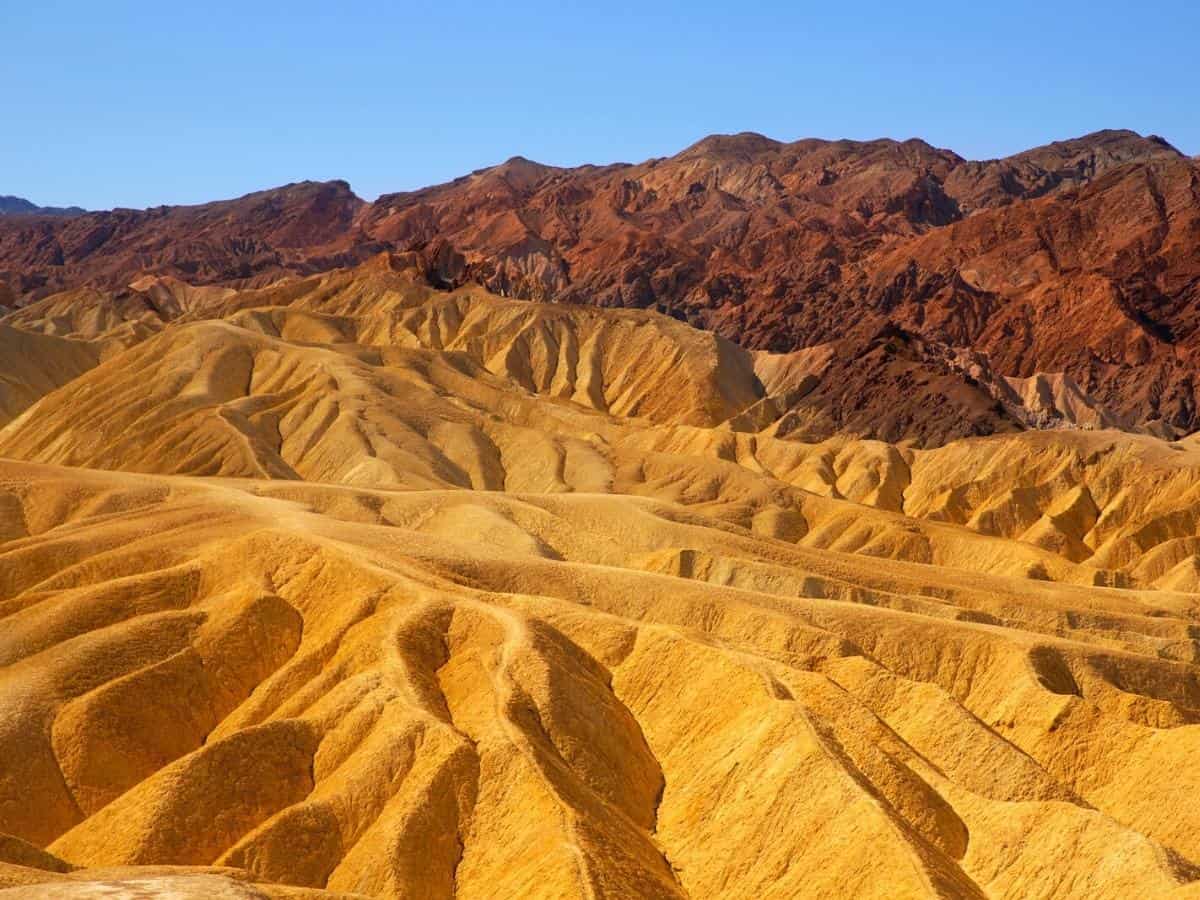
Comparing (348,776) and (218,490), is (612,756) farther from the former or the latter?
(218,490)

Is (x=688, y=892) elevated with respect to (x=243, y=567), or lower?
lower

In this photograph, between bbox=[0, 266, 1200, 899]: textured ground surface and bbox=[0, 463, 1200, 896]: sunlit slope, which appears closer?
bbox=[0, 266, 1200, 899]: textured ground surface

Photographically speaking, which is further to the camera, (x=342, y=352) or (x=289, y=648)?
(x=342, y=352)

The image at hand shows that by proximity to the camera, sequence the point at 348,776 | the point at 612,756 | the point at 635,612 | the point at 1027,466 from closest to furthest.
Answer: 1. the point at 348,776
2. the point at 612,756
3. the point at 635,612
4. the point at 1027,466

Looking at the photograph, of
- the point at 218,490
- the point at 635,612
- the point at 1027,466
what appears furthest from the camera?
the point at 1027,466

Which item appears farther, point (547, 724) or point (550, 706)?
point (550, 706)

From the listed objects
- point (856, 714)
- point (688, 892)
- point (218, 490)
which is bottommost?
point (688, 892)

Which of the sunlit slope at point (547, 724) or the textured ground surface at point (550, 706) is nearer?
the textured ground surface at point (550, 706)

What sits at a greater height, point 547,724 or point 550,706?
point 550,706

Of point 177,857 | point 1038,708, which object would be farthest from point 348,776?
point 1038,708

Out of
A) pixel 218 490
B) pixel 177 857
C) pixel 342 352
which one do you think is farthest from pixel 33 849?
pixel 342 352
